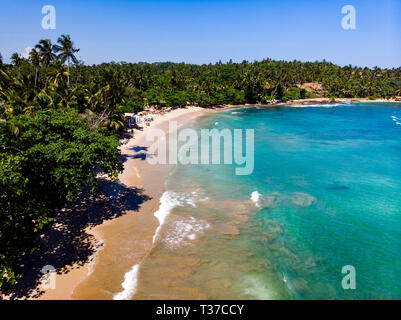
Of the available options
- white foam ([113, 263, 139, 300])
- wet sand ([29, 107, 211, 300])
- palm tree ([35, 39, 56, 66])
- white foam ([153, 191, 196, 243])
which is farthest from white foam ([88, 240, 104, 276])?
palm tree ([35, 39, 56, 66])

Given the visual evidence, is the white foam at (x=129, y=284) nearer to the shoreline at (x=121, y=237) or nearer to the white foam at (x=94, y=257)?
the shoreline at (x=121, y=237)

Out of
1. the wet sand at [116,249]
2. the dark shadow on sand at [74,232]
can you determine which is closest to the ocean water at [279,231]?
the wet sand at [116,249]

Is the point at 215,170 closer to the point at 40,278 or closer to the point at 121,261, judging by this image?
the point at 121,261

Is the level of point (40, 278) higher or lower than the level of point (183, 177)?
lower

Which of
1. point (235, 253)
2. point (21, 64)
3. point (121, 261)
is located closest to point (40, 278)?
point (121, 261)

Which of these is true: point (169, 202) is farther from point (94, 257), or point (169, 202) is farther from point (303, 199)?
point (303, 199)

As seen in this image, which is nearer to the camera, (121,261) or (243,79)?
(121,261)
